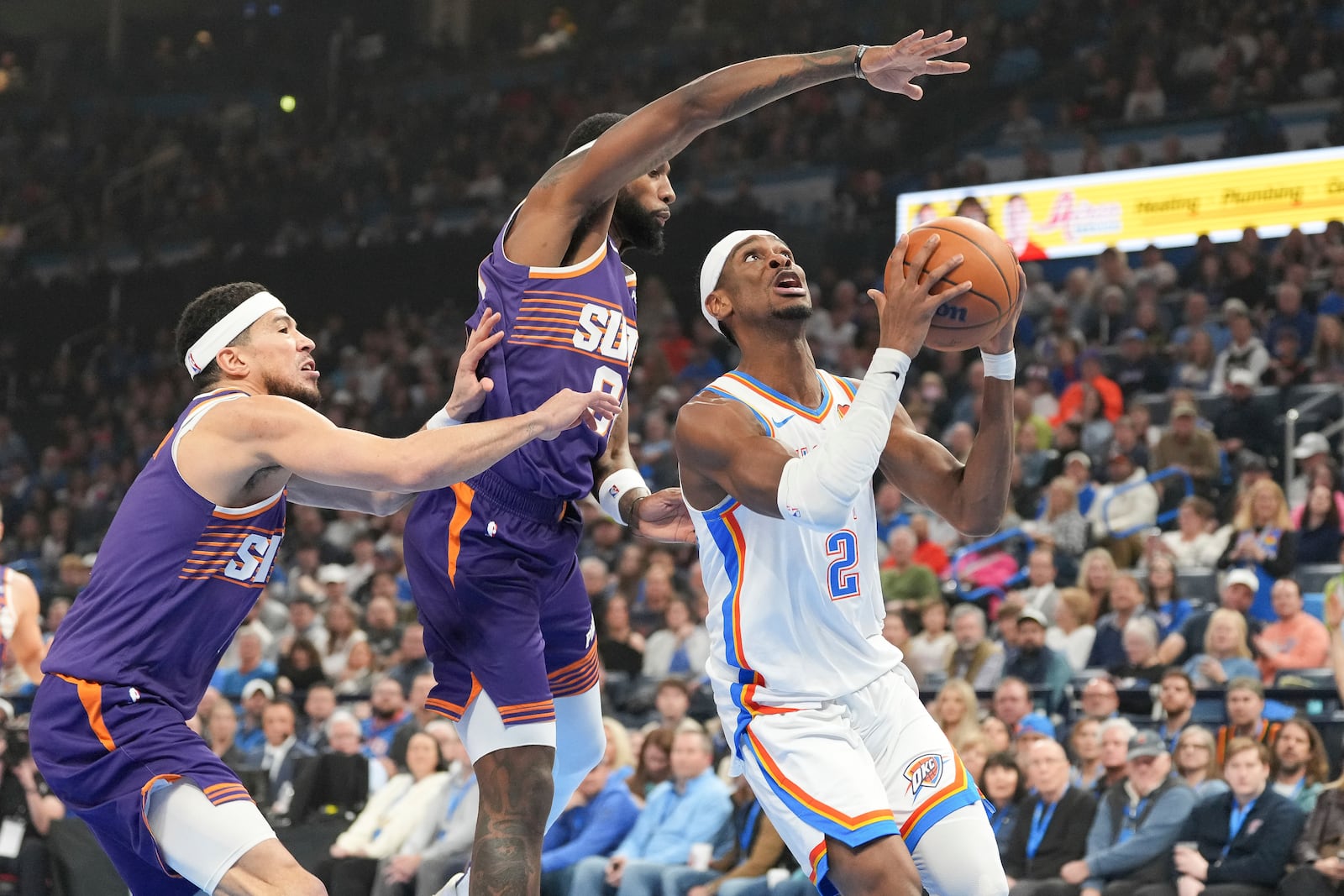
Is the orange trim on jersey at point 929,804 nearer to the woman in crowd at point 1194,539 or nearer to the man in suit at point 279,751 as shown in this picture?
the woman in crowd at point 1194,539

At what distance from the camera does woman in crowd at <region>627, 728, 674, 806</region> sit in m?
11.0

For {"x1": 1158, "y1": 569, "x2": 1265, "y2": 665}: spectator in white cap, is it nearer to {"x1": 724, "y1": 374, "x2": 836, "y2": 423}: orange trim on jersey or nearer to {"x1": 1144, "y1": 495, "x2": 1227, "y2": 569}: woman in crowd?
{"x1": 1144, "y1": 495, "x2": 1227, "y2": 569}: woman in crowd

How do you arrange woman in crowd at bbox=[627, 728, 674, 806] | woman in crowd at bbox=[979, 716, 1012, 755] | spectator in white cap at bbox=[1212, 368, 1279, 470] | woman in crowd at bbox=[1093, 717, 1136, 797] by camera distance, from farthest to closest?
spectator in white cap at bbox=[1212, 368, 1279, 470]
woman in crowd at bbox=[627, 728, 674, 806]
woman in crowd at bbox=[979, 716, 1012, 755]
woman in crowd at bbox=[1093, 717, 1136, 797]

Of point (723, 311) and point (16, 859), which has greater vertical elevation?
point (723, 311)

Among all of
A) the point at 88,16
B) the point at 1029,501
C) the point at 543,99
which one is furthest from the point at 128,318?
the point at 1029,501

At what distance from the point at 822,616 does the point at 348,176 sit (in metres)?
22.9

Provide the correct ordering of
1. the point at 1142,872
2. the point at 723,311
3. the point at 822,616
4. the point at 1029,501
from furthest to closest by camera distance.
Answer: the point at 1029,501
the point at 1142,872
the point at 723,311
the point at 822,616

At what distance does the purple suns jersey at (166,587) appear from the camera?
4.70 metres

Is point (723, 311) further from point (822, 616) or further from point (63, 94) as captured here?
point (63, 94)

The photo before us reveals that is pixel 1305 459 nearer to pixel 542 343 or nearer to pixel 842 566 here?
pixel 842 566

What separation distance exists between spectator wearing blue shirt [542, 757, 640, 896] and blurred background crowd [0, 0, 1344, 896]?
3 centimetres

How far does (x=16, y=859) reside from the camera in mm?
10859

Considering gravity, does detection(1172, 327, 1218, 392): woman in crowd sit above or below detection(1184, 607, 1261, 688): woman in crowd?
above

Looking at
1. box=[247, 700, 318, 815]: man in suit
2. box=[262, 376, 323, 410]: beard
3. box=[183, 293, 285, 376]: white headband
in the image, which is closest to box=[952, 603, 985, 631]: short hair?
box=[247, 700, 318, 815]: man in suit
